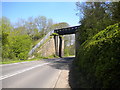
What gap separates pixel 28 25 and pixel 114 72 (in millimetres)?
54786

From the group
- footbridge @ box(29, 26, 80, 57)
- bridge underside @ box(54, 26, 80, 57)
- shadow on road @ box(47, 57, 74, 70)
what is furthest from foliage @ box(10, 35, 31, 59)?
bridge underside @ box(54, 26, 80, 57)

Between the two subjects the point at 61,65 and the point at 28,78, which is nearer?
the point at 28,78

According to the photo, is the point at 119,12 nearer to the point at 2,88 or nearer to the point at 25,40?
the point at 2,88

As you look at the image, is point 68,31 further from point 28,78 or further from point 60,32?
point 28,78

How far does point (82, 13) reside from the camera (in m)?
20.3

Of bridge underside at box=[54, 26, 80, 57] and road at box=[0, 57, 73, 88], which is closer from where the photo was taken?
road at box=[0, 57, 73, 88]

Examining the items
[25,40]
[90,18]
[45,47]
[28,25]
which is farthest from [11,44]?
[28,25]

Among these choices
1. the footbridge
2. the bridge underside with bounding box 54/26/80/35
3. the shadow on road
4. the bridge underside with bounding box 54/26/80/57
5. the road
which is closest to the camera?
the road

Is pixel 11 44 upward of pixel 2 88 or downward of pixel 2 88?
upward

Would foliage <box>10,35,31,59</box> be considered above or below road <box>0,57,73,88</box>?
above

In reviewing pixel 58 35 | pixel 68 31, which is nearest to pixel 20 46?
pixel 68 31

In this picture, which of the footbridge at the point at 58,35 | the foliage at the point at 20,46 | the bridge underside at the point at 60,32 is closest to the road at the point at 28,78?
the foliage at the point at 20,46

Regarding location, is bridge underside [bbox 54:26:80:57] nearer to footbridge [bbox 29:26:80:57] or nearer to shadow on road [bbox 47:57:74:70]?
footbridge [bbox 29:26:80:57]

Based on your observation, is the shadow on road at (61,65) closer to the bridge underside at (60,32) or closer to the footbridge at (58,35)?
the footbridge at (58,35)
